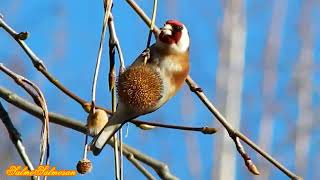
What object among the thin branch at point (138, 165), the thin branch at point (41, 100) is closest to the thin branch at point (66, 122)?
the thin branch at point (138, 165)

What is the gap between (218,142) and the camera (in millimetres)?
3186

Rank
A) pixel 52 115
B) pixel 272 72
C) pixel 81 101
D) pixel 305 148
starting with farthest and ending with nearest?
pixel 272 72, pixel 305 148, pixel 52 115, pixel 81 101

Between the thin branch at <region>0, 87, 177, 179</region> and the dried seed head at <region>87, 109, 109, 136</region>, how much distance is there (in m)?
0.23

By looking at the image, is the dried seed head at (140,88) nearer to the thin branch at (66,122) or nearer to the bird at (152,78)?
the bird at (152,78)

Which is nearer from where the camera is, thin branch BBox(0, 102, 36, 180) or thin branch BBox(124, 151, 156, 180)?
thin branch BBox(0, 102, 36, 180)

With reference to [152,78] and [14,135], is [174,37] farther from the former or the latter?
[14,135]

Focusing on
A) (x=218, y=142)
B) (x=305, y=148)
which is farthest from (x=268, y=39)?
(x=218, y=142)

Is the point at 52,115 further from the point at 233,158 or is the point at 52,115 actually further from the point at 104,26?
the point at 233,158

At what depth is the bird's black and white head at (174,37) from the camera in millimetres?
801

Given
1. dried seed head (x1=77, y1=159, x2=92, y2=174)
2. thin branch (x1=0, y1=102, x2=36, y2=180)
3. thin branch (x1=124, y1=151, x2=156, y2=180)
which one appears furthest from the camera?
thin branch (x1=124, y1=151, x2=156, y2=180)

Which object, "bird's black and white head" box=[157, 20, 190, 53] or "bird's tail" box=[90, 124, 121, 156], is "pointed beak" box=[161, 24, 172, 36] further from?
"bird's tail" box=[90, 124, 121, 156]

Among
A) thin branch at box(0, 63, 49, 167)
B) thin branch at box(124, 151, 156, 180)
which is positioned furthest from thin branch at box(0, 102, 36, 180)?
thin branch at box(124, 151, 156, 180)

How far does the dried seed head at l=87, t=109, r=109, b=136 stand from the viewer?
0.76 m

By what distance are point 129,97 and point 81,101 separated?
11cm
